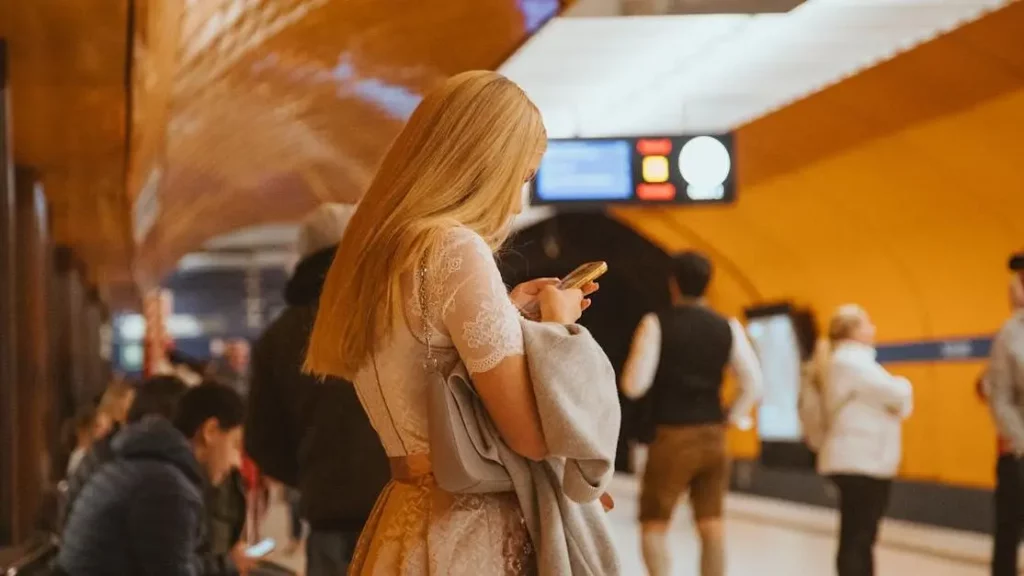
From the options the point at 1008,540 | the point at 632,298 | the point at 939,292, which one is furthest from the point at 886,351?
the point at 632,298

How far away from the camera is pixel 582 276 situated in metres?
2.57

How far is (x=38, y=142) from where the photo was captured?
38.9 feet

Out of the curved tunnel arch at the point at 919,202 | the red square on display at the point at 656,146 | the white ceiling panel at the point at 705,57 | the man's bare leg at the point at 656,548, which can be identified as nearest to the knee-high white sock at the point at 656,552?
the man's bare leg at the point at 656,548

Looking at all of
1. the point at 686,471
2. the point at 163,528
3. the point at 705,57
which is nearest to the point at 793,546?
the point at 705,57

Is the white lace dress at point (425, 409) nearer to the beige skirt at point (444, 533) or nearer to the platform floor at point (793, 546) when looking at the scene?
the beige skirt at point (444, 533)

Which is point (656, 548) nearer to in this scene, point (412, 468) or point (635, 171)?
point (635, 171)

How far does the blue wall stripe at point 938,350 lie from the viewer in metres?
13.4

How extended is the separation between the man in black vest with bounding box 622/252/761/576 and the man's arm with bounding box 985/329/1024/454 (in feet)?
3.88

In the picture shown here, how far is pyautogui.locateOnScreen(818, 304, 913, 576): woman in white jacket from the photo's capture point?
7488 mm

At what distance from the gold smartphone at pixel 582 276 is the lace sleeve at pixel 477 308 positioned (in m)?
0.16

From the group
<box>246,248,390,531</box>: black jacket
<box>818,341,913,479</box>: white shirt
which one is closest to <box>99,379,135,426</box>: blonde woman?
<box>818,341,913,479</box>: white shirt

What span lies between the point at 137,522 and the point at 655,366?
366cm

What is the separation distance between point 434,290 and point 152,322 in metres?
25.3

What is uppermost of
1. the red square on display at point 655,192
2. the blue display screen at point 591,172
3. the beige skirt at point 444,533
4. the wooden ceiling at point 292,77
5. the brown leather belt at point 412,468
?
the wooden ceiling at point 292,77
